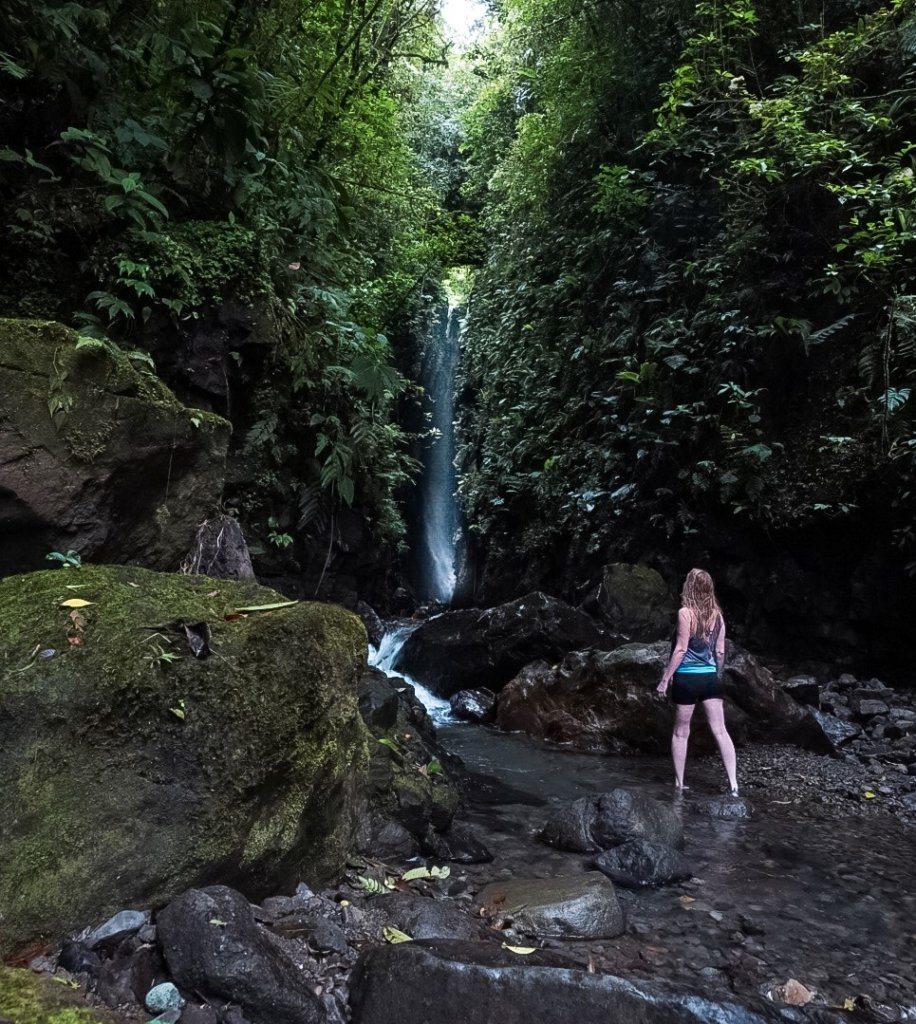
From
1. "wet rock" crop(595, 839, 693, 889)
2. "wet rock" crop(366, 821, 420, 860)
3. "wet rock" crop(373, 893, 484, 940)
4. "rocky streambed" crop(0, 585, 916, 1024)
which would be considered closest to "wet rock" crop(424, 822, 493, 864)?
"rocky streambed" crop(0, 585, 916, 1024)

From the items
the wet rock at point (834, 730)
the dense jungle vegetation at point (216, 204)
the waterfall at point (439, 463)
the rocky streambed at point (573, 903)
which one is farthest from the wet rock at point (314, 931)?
the waterfall at point (439, 463)

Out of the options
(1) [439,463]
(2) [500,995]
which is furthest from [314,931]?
(1) [439,463]

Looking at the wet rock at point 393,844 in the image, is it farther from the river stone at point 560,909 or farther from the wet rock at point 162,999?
the wet rock at point 162,999

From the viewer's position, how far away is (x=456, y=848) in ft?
14.8

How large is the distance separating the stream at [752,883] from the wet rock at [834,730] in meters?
0.37

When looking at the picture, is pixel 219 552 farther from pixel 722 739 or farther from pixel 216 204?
pixel 722 739

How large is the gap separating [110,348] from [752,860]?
17.2 ft

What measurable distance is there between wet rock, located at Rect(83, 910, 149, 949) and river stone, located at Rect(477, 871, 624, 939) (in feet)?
5.77

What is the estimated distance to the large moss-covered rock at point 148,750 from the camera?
2.45 metres

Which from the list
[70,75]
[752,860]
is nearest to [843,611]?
[752,860]

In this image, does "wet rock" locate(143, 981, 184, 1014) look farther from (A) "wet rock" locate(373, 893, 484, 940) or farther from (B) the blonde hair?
(B) the blonde hair

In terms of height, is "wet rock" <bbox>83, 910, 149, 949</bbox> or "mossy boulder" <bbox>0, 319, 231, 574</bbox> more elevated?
"mossy boulder" <bbox>0, 319, 231, 574</bbox>

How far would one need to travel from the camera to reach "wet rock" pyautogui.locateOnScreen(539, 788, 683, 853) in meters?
4.65

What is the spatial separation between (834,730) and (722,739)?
2.38 metres
